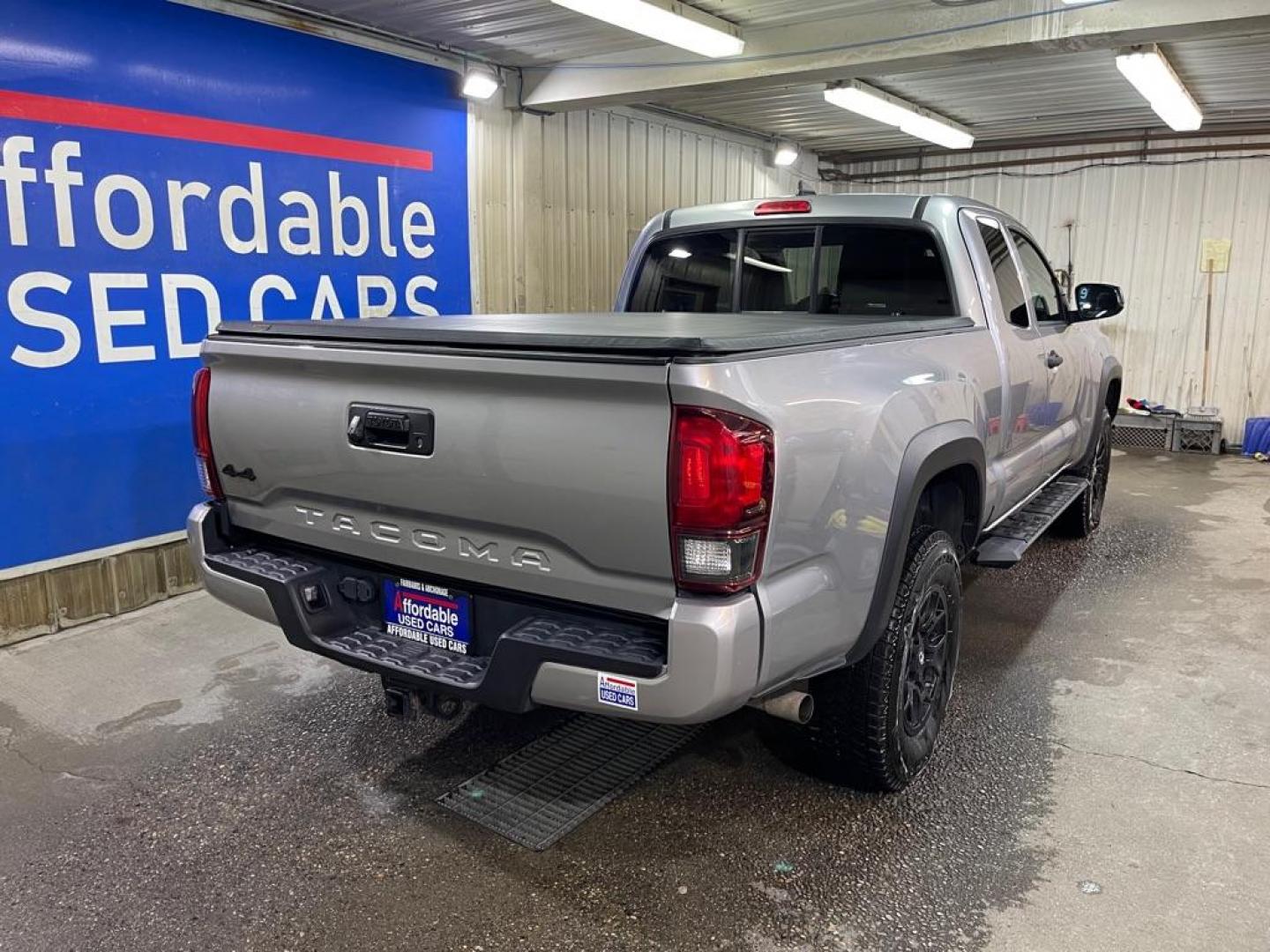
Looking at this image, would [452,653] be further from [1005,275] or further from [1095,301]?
[1095,301]

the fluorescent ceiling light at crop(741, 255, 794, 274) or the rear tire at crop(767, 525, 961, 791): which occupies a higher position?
the fluorescent ceiling light at crop(741, 255, 794, 274)

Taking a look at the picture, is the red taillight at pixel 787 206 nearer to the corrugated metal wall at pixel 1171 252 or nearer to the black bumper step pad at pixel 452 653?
the black bumper step pad at pixel 452 653

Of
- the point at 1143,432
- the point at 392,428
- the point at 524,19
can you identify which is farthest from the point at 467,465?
the point at 1143,432

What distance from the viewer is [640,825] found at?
109 inches

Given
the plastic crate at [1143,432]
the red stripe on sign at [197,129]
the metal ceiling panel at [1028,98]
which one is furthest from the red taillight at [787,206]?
the plastic crate at [1143,432]

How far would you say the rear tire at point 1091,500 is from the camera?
5.71 metres

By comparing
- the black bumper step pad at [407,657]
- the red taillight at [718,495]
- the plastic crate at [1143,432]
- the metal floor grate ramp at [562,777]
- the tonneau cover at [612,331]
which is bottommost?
the metal floor grate ramp at [562,777]

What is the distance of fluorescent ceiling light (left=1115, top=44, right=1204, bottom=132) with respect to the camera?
6102 mm

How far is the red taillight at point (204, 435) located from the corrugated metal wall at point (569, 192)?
3.97 metres

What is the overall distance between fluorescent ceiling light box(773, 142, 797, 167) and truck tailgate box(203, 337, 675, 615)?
26.9ft

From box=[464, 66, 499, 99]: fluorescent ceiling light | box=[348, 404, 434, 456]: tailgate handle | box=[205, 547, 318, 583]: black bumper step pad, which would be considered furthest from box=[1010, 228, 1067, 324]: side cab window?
box=[464, 66, 499, 99]: fluorescent ceiling light

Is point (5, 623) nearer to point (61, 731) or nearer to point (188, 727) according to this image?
point (61, 731)

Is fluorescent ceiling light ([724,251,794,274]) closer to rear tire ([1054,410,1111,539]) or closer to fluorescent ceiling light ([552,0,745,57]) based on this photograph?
fluorescent ceiling light ([552,0,745,57])

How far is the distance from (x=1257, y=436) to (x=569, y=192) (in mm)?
6936
